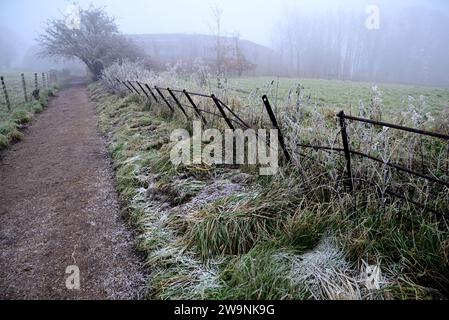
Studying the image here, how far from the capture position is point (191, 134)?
6.33m

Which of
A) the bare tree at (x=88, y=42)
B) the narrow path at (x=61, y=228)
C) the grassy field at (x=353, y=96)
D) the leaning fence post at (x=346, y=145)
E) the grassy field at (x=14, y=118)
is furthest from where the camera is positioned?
the bare tree at (x=88, y=42)

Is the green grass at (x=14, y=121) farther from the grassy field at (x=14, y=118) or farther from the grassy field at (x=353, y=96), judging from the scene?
the grassy field at (x=353, y=96)

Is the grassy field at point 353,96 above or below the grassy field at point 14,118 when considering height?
above

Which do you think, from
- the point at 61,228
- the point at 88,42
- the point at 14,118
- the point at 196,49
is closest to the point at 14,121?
the point at 14,118

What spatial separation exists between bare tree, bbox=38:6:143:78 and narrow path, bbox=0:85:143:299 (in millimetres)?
22671

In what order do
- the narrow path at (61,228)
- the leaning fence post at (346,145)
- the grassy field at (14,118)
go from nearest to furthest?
the leaning fence post at (346,145)
the narrow path at (61,228)
the grassy field at (14,118)

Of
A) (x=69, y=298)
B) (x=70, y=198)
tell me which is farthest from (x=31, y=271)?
(x=70, y=198)

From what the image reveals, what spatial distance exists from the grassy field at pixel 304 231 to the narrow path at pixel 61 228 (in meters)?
0.31

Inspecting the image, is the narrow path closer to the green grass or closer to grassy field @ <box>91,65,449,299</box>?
grassy field @ <box>91,65,449,299</box>

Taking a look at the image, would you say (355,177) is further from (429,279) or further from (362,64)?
(362,64)

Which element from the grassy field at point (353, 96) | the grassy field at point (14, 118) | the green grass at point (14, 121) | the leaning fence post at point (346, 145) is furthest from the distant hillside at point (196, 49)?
the leaning fence post at point (346, 145)

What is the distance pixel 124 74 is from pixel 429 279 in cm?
1535

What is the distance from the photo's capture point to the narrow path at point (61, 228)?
2883 millimetres
